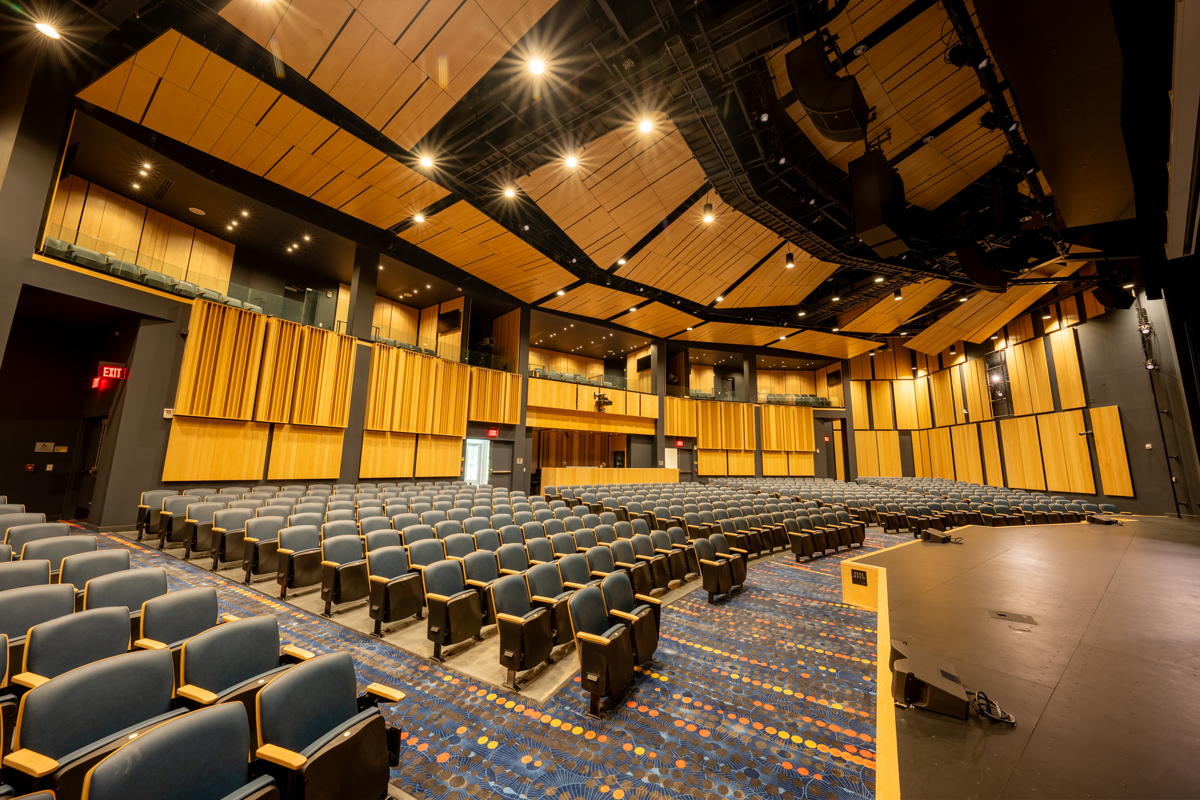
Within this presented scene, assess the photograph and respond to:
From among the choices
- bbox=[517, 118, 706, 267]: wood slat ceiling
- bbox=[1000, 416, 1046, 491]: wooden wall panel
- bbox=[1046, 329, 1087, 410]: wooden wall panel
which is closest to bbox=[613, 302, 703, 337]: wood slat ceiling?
bbox=[517, 118, 706, 267]: wood slat ceiling

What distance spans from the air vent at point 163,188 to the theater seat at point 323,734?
401 inches

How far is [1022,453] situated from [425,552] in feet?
54.2

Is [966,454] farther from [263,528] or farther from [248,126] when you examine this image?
[248,126]

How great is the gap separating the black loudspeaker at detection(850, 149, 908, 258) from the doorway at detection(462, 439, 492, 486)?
32.6 feet

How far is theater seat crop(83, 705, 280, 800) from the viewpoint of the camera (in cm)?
122

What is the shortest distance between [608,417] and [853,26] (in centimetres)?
1135

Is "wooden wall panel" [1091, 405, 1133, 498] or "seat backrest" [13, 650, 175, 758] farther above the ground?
"wooden wall panel" [1091, 405, 1133, 498]

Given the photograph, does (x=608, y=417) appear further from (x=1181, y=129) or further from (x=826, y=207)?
(x=1181, y=129)

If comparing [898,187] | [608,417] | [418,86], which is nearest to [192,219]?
[418,86]

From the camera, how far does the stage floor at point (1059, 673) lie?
1.47m

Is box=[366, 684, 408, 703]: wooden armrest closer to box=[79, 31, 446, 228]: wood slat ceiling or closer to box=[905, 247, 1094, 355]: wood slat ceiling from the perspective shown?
box=[79, 31, 446, 228]: wood slat ceiling

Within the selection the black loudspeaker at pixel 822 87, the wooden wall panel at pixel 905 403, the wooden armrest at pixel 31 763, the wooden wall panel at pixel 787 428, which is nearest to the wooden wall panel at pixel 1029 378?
the wooden wall panel at pixel 905 403

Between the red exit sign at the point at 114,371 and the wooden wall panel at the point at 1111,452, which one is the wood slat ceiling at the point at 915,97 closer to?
the wooden wall panel at the point at 1111,452

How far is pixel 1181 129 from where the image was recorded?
2.65 metres
